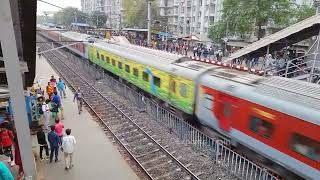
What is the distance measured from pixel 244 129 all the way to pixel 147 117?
7010 mm

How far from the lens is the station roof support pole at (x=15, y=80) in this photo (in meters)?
6.53

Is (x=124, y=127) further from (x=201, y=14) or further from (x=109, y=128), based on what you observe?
(x=201, y=14)

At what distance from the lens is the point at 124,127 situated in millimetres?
15570

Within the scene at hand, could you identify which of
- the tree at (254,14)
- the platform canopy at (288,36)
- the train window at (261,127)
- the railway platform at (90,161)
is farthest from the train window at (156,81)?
the tree at (254,14)

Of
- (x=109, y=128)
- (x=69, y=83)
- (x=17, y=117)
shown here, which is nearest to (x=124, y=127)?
(x=109, y=128)

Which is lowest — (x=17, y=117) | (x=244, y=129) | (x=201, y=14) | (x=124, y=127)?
(x=124, y=127)

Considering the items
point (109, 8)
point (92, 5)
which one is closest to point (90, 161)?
point (109, 8)

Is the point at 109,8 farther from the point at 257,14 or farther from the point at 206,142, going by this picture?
the point at 206,142

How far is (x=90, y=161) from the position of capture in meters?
12.0

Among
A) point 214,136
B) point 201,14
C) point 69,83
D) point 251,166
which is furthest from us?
point 201,14

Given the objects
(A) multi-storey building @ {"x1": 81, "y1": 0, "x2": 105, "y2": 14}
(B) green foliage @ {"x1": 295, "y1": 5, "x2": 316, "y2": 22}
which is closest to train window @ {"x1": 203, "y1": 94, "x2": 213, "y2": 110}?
(B) green foliage @ {"x1": 295, "y1": 5, "x2": 316, "y2": 22}

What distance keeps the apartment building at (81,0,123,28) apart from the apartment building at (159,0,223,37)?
20.1m

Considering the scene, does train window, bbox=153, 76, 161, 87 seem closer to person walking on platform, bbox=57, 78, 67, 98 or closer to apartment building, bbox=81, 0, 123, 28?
person walking on platform, bbox=57, 78, 67, 98

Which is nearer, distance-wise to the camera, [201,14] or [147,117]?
[147,117]
